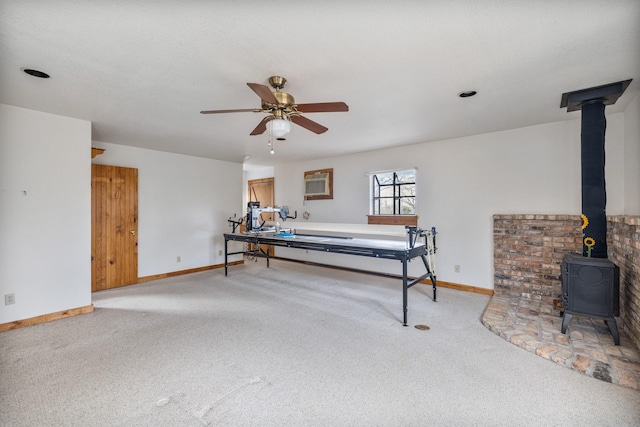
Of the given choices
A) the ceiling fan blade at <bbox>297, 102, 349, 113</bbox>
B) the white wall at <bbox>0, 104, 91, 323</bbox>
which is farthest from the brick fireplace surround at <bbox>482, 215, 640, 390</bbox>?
the white wall at <bbox>0, 104, 91, 323</bbox>

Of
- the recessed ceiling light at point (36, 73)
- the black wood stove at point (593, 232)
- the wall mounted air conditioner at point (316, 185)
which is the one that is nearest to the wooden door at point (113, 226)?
the recessed ceiling light at point (36, 73)

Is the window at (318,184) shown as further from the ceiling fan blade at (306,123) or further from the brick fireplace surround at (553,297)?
the ceiling fan blade at (306,123)

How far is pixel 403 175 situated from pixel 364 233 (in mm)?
1217

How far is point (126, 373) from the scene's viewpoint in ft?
7.04

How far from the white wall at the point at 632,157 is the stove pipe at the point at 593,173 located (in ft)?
1.21

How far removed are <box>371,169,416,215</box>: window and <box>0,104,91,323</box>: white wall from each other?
428cm

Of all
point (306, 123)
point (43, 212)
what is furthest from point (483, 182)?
point (43, 212)

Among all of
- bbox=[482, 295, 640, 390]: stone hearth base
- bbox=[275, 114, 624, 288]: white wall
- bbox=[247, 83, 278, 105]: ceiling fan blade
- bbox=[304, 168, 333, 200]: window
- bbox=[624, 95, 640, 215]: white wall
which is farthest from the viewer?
bbox=[304, 168, 333, 200]: window

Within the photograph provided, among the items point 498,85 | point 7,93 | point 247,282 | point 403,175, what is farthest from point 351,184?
point 7,93

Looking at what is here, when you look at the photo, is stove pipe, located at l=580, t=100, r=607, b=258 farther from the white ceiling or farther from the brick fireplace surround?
the white ceiling

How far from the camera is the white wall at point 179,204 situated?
16.0ft

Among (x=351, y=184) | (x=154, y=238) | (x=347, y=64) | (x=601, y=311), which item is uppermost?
(x=347, y=64)

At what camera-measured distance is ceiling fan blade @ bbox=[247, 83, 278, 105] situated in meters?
1.84

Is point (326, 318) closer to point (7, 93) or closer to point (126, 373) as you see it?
point (126, 373)
